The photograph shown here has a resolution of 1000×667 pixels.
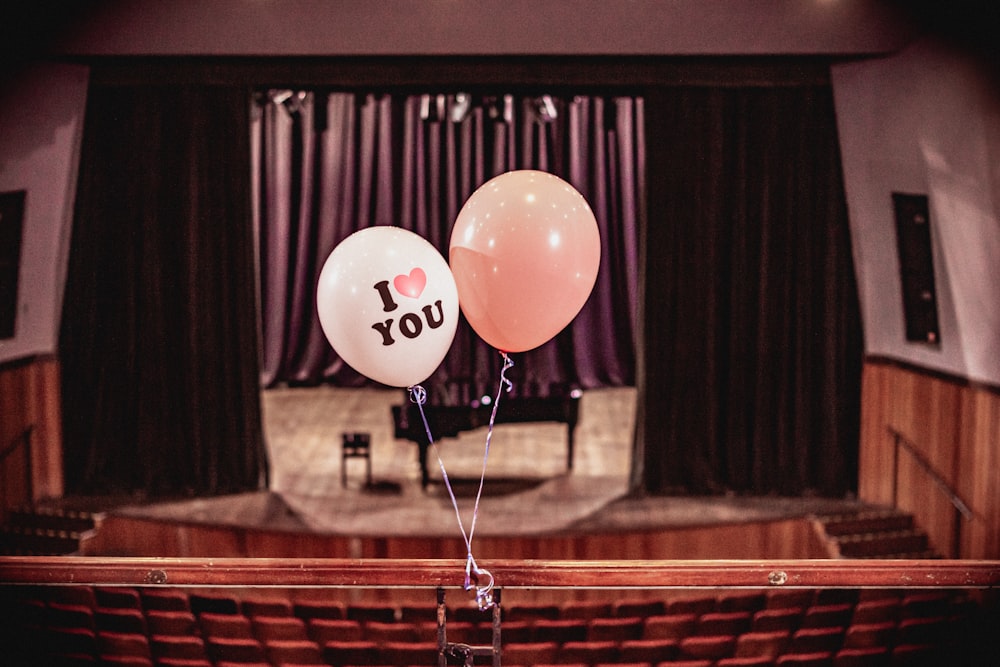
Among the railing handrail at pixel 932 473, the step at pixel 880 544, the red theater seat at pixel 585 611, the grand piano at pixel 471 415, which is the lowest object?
the step at pixel 880 544

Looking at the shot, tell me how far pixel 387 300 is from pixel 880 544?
475cm

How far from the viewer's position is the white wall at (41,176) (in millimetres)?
6496

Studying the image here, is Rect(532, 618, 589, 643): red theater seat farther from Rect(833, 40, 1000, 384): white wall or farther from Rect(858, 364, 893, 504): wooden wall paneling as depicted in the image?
Rect(858, 364, 893, 504): wooden wall paneling

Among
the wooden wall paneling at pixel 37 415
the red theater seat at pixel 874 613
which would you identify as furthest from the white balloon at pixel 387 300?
the wooden wall paneling at pixel 37 415

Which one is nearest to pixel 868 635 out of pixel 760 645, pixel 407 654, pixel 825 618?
pixel 825 618

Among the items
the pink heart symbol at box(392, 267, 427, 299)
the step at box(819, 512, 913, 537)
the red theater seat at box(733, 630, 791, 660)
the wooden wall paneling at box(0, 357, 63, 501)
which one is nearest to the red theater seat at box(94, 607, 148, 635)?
the pink heart symbol at box(392, 267, 427, 299)

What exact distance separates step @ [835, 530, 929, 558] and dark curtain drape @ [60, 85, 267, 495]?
4315mm

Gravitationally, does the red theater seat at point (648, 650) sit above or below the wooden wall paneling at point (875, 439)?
below

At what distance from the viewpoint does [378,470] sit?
757 cm

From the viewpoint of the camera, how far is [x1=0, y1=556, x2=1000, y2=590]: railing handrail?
8.66 ft

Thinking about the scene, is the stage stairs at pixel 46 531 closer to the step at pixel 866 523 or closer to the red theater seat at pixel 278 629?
the red theater seat at pixel 278 629

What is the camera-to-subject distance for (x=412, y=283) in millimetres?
3068

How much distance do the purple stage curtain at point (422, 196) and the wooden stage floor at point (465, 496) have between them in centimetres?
126

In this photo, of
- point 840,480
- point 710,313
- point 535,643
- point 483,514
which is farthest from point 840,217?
point 535,643
